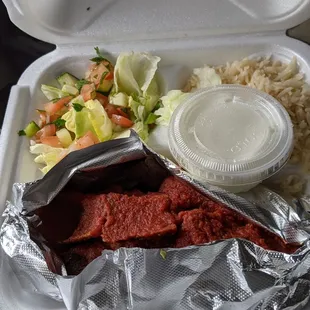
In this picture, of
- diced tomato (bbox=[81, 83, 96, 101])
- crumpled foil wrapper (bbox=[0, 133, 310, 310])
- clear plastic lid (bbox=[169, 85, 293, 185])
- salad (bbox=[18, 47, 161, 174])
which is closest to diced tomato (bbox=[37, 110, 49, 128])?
salad (bbox=[18, 47, 161, 174])

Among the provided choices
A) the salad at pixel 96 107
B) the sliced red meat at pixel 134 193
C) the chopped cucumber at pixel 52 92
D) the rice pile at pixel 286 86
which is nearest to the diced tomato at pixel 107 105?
the salad at pixel 96 107

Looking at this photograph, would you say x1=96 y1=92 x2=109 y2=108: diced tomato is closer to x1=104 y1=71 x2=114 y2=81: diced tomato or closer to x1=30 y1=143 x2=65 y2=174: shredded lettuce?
x1=104 y1=71 x2=114 y2=81: diced tomato

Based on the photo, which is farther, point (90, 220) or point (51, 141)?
point (51, 141)

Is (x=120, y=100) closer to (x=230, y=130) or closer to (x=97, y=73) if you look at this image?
(x=97, y=73)

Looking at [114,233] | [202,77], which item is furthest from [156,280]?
[202,77]

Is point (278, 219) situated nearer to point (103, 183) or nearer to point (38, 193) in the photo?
point (103, 183)

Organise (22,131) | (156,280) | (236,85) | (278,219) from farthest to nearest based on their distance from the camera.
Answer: (22,131) → (236,85) → (278,219) → (156,280)

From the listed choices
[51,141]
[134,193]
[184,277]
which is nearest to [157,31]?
[51,141]
